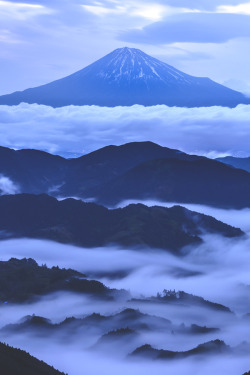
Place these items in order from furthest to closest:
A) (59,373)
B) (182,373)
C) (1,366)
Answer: (182,373)
(59,373)
(1,366)

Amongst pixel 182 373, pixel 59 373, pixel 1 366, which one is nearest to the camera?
pixel 1 366

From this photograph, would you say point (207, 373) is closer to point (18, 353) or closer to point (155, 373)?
point (155, 373)

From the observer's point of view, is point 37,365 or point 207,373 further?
point 207,373

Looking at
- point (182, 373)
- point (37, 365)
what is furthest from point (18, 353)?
point (182, 373)

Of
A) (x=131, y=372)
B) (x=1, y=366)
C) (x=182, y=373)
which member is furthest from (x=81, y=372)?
(x=1, y=366)

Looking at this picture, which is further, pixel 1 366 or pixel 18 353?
pixel 18 353

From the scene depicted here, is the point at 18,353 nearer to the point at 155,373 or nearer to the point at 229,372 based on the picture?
the point at 155,373
